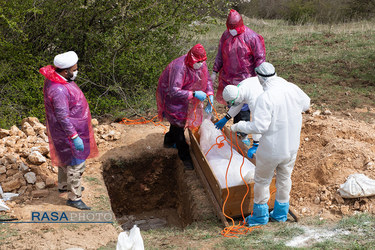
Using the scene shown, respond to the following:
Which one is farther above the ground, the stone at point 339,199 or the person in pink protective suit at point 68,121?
the person in pink protective suit at point 68,121

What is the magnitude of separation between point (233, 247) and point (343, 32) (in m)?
12.4

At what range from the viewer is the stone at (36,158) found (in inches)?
204

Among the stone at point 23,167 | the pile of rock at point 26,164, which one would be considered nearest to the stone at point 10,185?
the pile of rock at point 26,164

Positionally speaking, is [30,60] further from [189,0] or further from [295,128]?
[295,128]

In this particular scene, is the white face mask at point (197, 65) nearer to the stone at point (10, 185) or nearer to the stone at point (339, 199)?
the stone at point (339, 199)

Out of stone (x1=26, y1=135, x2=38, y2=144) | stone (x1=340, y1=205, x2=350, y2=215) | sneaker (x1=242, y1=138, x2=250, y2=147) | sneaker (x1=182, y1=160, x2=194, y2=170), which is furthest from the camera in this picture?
sneaker (x1=242, y1=138, x2=250, y2=147)

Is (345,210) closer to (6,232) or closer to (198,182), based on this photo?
(198,182)

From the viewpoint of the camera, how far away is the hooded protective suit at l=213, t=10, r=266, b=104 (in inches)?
212

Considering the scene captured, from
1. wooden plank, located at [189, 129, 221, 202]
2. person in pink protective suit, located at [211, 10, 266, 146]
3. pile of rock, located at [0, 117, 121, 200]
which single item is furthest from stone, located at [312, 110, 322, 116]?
pile of rock, located at [0, 117, 121, 200]

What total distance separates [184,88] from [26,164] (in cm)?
250

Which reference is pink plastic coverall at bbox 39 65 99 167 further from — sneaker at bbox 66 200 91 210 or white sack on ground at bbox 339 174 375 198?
white sack on ground at bbox 339 174 375 198

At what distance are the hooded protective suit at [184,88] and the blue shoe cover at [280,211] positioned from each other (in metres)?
1.78

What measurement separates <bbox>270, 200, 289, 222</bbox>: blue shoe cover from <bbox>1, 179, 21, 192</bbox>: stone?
3346mm

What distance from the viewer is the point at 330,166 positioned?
16.3 feet
